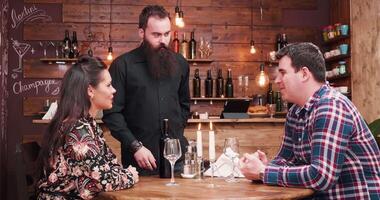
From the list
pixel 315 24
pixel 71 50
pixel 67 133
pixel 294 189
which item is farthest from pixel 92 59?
pixel 315 24

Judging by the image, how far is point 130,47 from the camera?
24.2 feet

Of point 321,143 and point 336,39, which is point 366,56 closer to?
point 336,39

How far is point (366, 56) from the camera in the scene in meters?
6.49

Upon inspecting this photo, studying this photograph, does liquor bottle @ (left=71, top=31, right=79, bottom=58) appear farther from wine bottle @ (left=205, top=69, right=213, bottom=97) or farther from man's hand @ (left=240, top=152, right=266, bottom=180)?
man's hand @ (left=240, top=152, right=266, bottom=180)

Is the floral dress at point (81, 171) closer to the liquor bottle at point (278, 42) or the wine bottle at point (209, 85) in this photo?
the wine bottle at point (209, 85)

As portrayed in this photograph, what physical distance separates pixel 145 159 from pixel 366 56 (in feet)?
14.5

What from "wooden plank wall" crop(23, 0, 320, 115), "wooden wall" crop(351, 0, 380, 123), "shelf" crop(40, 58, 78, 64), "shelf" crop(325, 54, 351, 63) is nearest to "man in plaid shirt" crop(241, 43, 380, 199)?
"wooden wall" crop(351, 0, 380, 123)

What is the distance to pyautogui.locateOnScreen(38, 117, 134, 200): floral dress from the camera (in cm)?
225

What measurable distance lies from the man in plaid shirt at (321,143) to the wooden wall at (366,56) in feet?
13.9

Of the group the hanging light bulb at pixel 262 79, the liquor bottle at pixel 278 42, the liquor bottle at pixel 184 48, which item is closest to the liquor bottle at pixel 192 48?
the liquor bottle at pixel 184 48

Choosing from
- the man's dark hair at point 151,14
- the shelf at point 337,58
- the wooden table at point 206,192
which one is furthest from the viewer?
the shelf at point 337,58

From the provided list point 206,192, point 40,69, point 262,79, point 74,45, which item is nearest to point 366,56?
point 262,79

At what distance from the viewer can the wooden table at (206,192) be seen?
6.70ft

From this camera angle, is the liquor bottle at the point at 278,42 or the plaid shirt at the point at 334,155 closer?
the plaid shirt at the point at 334,155
